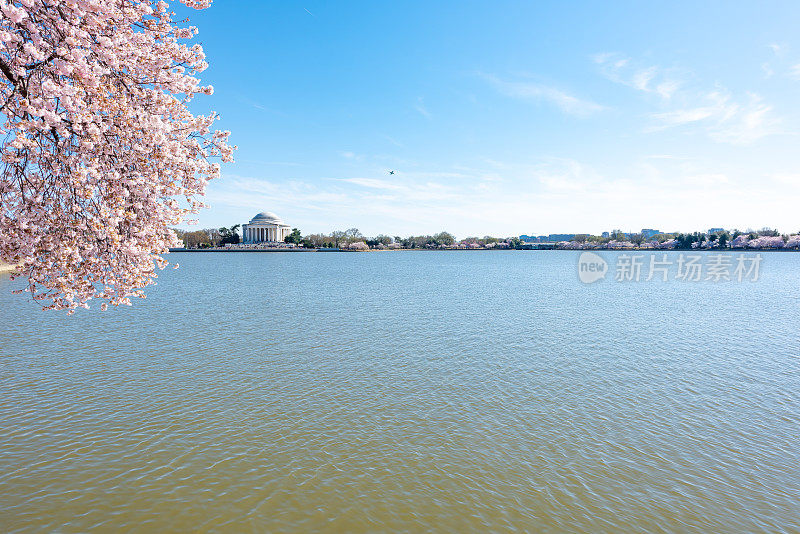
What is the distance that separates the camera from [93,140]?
841 cm

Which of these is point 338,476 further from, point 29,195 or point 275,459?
point 29,195

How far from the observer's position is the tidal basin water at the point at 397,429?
943 centimetres

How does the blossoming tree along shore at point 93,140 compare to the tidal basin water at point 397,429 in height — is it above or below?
above

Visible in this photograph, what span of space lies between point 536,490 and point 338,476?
184 inches

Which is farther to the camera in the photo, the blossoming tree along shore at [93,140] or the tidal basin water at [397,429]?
the tidal basin water at [397,429]

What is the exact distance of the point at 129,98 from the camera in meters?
9.64

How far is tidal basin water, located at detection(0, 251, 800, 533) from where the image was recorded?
943cm

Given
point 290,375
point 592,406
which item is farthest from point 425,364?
point 592,406

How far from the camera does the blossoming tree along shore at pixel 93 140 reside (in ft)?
26.5

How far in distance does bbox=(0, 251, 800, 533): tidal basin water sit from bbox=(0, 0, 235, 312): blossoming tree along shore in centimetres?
464

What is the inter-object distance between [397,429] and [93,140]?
10407mm

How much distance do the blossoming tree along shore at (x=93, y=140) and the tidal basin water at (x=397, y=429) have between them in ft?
15.2

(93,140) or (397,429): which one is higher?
(93,140)

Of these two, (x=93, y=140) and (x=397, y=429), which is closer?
(x=93, y=140)
